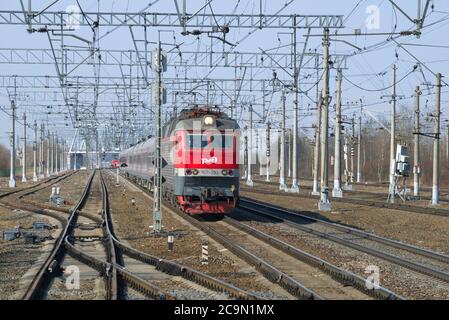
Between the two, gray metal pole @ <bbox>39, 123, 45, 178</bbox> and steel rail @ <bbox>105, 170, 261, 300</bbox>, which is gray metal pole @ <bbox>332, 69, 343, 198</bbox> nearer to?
steel rail @ <bbox>105, 170, 261, 300</bbox>

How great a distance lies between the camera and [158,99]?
1945 cm

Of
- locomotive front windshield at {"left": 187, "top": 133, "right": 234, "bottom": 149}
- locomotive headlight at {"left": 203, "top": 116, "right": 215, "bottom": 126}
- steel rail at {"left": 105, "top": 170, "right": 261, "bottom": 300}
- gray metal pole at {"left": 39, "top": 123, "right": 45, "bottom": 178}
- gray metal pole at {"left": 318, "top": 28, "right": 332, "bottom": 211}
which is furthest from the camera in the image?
gray metal pole at {"left": 39, "top": 123, "right": 45, "bottom": 178}

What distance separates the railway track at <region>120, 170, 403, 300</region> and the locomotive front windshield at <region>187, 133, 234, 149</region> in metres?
2.92

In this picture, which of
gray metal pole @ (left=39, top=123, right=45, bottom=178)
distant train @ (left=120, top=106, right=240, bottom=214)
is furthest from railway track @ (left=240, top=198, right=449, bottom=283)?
gray metal pole @ (left=39, top=123, right=45, bottom=178)

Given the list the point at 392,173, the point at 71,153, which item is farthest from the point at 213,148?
the point at 71,153

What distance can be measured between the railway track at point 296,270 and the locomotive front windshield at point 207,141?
292 centimetres

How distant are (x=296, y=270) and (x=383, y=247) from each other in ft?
15.7

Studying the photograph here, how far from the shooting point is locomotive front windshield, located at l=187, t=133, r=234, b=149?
22.4 meters

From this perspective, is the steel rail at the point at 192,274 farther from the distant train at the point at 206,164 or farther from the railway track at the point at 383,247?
the distant train at the point at 206,164

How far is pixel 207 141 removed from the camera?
22562 mm

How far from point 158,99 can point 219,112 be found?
4371mm

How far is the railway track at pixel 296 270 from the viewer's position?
1099 centimetres

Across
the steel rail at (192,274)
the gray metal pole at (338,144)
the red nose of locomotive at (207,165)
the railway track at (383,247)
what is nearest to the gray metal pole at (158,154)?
the red nose of locomotive at (207,165)
